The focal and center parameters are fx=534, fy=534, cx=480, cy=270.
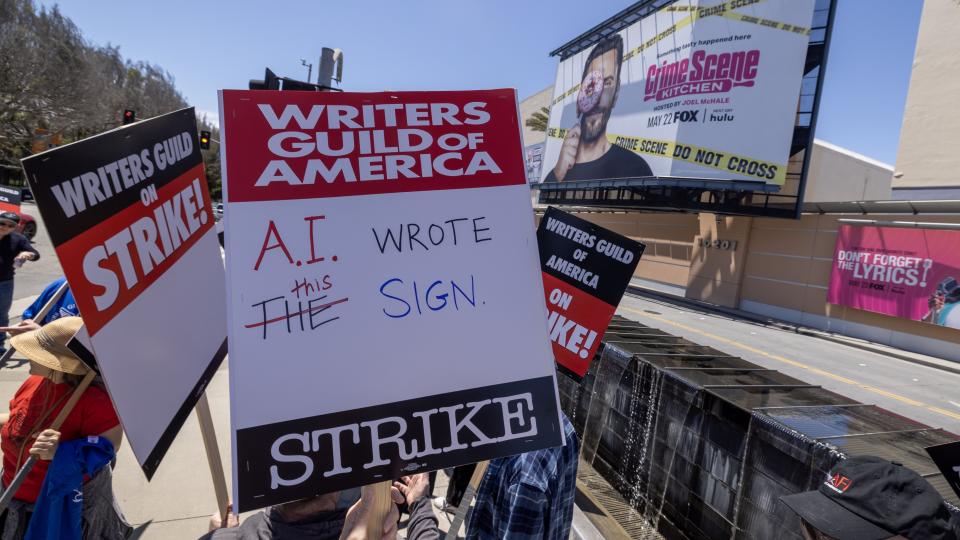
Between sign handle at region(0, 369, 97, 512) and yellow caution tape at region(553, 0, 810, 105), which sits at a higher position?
yellow caution tape at region(553, 0, 810, 105)

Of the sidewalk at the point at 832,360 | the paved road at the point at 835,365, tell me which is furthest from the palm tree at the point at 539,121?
the paved road at the point at 835,365

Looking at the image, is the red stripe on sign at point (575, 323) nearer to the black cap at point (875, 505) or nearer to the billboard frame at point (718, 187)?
the black cap at point (875, 505)

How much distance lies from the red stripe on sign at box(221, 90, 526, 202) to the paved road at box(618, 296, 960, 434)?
1057 centimetres

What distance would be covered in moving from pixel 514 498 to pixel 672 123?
23451mm

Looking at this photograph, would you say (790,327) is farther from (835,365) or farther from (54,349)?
(54,349)

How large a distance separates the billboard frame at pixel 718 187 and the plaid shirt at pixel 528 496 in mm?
20182

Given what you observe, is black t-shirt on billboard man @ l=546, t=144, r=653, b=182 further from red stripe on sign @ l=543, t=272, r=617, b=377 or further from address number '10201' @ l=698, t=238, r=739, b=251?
red stripe on sign @ l=543, t=272, r=617, b=377

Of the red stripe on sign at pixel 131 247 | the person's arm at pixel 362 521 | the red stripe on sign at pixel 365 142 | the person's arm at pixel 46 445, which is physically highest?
the red stripe on sign at pixel 365 142

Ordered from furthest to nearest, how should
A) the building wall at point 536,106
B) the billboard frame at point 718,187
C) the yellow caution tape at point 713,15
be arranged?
the building wall at point 536,106, the yellow caution tape at point 713,15, the billboard frame at point 718,187

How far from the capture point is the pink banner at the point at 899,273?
14633 millimetres

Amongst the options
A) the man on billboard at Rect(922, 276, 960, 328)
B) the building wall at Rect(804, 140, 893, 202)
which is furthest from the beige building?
the building wall at Rect(804, 140, 893, 202)

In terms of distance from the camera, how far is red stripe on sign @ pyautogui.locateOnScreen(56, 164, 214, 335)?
1.32 m

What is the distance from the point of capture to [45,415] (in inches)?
101

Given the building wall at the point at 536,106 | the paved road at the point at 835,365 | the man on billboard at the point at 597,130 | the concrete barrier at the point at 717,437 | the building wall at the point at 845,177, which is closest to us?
the concrete barrier at the point at 717,437
